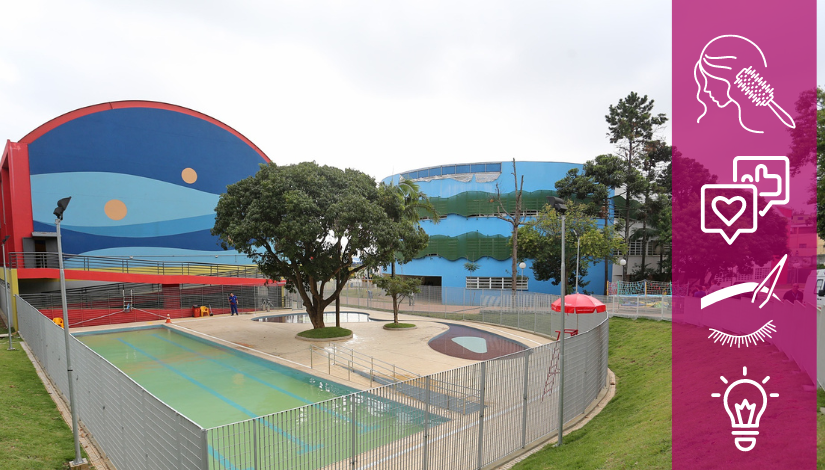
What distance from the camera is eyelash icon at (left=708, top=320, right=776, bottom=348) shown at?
40.8ft

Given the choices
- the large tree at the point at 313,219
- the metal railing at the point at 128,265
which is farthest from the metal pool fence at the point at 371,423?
the metal railing at the point at 128,265

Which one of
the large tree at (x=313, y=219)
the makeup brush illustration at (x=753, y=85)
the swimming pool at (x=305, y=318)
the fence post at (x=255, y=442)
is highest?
the makeup brush illustration at (x=753, y=85)

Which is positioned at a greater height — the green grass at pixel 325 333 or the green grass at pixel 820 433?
the green grass at pixel 820 433

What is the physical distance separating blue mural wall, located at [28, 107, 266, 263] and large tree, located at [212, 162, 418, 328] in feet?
55.6

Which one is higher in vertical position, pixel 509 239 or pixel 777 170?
pixel 777 170

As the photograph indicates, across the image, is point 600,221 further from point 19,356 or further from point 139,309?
point 19,356

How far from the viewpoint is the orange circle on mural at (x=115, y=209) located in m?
33.3

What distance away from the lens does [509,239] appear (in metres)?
42.8

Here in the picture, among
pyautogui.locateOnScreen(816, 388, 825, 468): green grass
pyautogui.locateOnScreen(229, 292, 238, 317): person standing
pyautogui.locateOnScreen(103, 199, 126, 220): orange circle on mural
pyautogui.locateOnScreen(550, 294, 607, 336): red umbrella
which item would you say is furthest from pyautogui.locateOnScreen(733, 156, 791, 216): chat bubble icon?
pyautogui.locateOnScreen(103, 199, 126, 220): orange circle on mural

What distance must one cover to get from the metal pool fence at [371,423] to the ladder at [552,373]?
2 cm

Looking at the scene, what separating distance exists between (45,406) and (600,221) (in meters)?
43.0

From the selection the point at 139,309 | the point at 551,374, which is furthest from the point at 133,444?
the point at 139,309

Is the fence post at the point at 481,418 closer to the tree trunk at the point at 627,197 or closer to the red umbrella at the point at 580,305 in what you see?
the red umbrella at the point at 580,305

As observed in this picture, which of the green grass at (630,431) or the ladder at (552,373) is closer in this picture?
Result: the green grass at (630,431)
